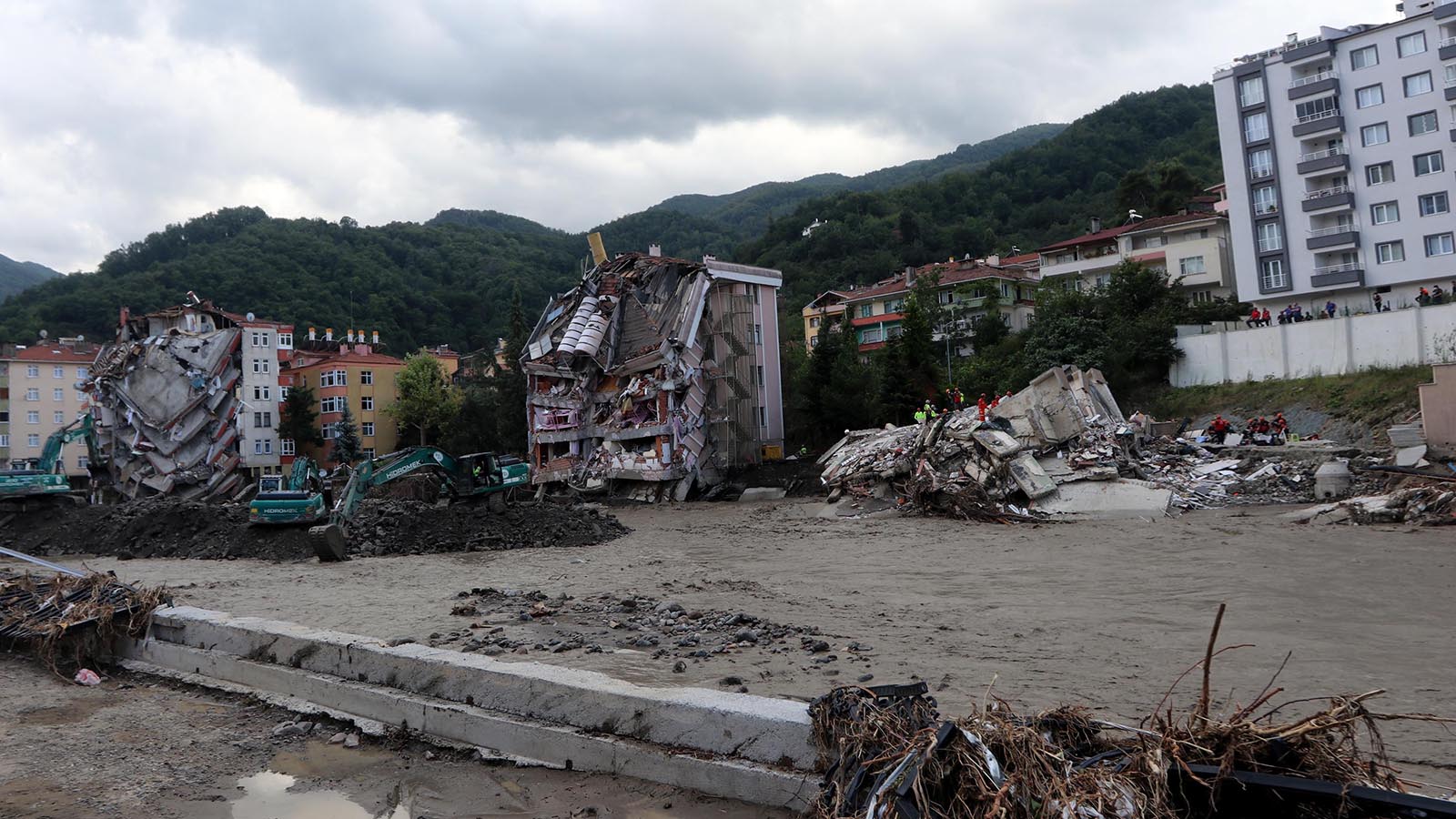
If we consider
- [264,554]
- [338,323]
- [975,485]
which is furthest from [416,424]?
[975,485]

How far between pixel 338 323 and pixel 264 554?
74840mm

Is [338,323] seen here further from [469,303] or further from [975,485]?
[975,485]

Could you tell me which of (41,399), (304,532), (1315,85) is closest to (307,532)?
(304,532)

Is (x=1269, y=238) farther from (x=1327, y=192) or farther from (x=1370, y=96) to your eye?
(x=1370, y=96)

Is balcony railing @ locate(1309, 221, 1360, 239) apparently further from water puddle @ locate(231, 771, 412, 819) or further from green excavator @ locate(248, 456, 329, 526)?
water puddle @ locate(231, 771, 412, 819)

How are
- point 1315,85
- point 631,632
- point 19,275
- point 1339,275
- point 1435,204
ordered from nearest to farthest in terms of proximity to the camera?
point 631,632 < point 1435,204 < point 1339,275 < point 1315,85 < point 19,275

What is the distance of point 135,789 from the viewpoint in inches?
218

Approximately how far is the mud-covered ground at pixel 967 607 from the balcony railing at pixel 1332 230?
114 ft

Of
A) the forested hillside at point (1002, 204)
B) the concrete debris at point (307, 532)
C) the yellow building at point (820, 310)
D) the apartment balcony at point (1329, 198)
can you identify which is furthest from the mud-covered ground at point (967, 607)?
the forested hillside at point (1002, 204)

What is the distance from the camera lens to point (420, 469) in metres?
→ 24.9

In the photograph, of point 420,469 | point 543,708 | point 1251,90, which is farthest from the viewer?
point 1251,90

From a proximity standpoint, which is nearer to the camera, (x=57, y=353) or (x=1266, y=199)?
(x=1266, y=199)

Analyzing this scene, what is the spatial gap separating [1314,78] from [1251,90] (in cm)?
300

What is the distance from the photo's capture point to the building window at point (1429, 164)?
4525cm
